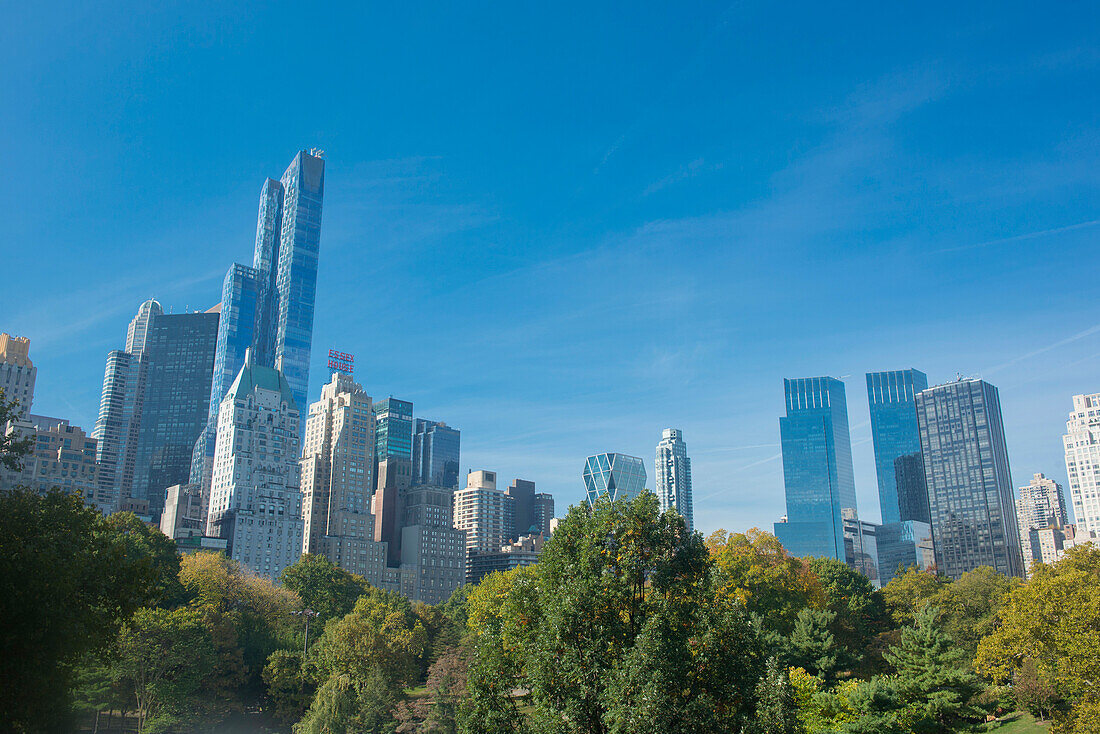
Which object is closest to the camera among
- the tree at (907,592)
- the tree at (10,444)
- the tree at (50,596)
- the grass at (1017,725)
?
the tree at (50,596)

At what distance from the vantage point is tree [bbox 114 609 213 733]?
2372 inches

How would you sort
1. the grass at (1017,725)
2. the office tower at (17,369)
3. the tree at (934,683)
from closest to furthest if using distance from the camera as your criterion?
1. the tree at (934,683)
2. the grass at (1017,725)
3. the office tower at (17,369)

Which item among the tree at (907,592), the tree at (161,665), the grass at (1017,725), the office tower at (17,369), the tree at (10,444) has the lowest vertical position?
the grass at (1017,725)

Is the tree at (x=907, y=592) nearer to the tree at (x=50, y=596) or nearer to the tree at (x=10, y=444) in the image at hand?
the tree at (x=50, y=596)

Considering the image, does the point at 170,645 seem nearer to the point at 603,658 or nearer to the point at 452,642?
the point at 452,642

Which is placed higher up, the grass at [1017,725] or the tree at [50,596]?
the tree at [50,596]

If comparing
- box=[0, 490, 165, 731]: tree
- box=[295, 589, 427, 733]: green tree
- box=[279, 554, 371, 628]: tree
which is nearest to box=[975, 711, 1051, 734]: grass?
box=[295, 589, 427, 733]: green tree

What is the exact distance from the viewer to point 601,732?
2398 cm

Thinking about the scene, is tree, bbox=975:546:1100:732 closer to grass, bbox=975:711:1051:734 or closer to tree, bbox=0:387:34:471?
grass, bbox=975:711:1051:734

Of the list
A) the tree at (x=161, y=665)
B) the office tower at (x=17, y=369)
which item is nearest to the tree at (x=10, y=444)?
the tree at (x=161, y=665)

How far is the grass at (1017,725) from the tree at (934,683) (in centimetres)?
269

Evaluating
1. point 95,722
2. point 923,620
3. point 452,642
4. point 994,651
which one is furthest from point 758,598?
point 95,722

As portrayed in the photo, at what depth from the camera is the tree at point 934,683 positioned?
45.9 metres

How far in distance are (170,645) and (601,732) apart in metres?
53.2
